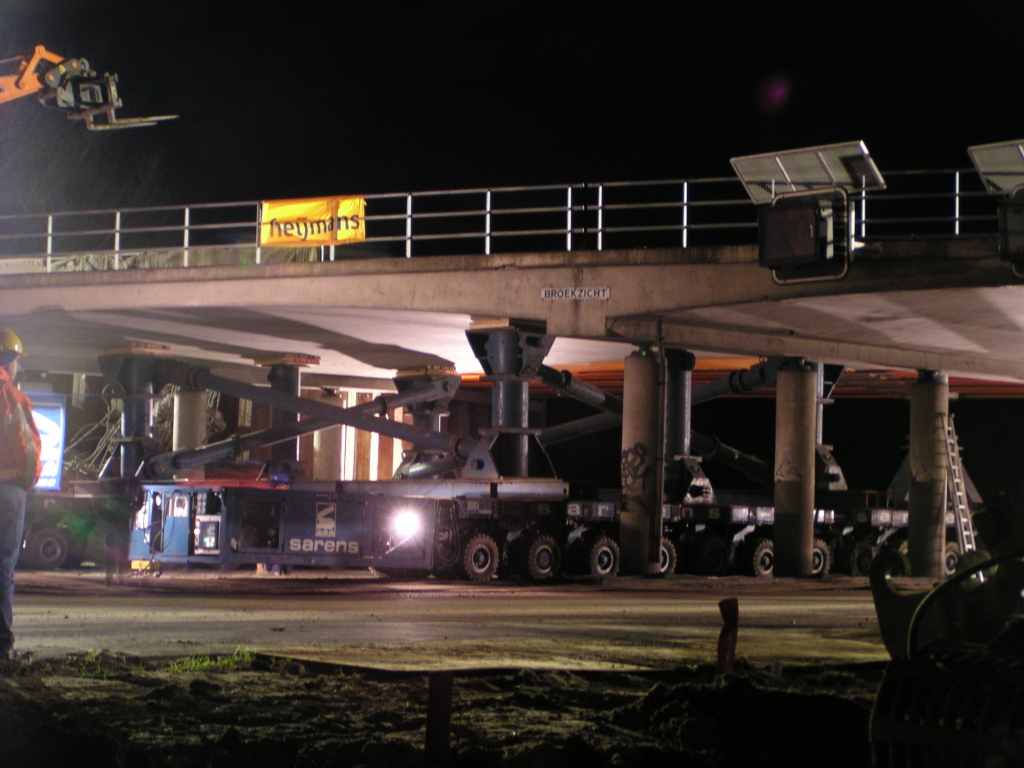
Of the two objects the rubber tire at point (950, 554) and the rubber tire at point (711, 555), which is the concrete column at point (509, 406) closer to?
the rubber tire at point (711, 555)

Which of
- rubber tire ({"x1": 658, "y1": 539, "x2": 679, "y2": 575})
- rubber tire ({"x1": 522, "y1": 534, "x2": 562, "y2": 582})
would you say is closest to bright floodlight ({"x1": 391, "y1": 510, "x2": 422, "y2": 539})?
rubber tire ({"x1": 522, "y1": 534, "x2": 562, "y2": 582})

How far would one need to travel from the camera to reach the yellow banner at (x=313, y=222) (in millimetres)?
25234

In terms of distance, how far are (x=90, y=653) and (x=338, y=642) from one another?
2.48 meters

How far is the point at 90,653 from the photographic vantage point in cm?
988

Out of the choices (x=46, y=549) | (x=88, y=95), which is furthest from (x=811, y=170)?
(x=88, y=95)

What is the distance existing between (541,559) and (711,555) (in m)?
5.37

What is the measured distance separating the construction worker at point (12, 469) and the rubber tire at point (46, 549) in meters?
16.9

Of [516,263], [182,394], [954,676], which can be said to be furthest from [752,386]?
[954,676]

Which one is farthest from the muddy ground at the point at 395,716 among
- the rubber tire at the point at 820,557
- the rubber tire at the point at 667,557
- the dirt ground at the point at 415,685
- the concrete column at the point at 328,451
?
the concrete column at the point at 328,451

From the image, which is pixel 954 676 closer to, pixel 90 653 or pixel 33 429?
pixel 33 429

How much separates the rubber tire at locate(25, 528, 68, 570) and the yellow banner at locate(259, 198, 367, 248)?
758 cm

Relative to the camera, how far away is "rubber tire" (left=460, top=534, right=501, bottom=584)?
23000 mm

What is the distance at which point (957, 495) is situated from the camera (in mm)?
27031

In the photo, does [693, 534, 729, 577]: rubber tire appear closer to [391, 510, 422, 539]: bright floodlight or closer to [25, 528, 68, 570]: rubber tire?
[391, 510, 422, 539]: bright floodlight
